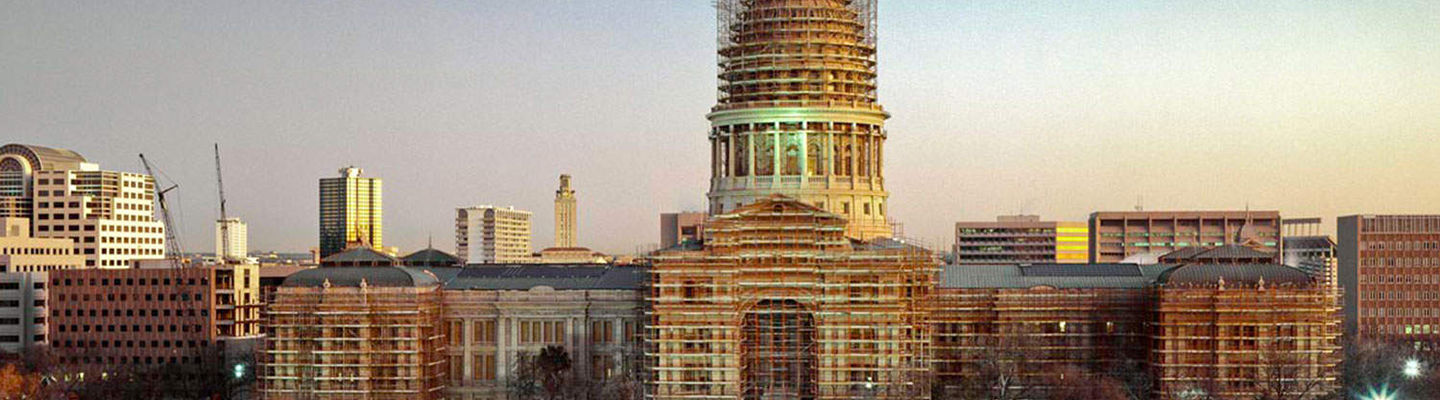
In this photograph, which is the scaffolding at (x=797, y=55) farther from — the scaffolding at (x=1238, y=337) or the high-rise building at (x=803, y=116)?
the scaffolding at (x=1238, y=337)

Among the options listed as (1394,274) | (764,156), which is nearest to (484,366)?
(764,156)

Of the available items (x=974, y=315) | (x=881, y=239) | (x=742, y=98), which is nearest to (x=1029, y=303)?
(x=974, y=315)

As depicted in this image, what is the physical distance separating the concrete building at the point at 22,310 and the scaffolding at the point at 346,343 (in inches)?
2226

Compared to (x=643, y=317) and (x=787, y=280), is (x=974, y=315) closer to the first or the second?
(x=787, y=280)

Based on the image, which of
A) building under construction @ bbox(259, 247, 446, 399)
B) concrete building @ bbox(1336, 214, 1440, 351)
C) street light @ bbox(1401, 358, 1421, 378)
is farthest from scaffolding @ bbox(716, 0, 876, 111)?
concrete building @ bbox(1336, 214, 1440, 351)

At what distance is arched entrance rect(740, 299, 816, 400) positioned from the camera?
9562 cm

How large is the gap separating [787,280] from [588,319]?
1516 cm

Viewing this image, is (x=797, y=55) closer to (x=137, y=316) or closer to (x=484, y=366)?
(x=484, y=366)

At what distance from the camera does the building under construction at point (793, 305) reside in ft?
307

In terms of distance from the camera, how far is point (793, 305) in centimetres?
9550

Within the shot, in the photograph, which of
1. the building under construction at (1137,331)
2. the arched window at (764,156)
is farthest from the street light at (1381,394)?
the arched window at (764,156)

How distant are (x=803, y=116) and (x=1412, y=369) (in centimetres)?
4326

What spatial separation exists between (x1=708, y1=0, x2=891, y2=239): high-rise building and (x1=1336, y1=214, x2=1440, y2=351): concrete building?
74.5 metres

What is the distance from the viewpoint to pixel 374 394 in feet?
317
